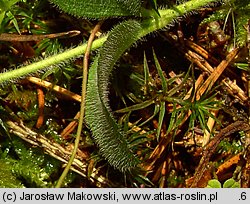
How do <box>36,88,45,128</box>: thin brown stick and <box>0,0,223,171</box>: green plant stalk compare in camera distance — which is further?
<box>36,88,45,128</box>: thin brown stick

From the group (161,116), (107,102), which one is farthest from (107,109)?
(161,116)

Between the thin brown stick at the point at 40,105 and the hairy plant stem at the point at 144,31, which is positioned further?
the thin brown stick at the point at 40,105

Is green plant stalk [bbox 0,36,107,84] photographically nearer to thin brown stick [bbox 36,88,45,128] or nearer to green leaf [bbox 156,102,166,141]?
thin brown stick [bbox 36,88,45,128]

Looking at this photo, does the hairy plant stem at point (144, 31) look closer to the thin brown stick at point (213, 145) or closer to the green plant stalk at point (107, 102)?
the green plant stalk at point (107, 102)

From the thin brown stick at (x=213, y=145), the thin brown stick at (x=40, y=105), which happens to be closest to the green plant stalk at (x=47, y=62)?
the thin brown stick at (x=40, y=105)

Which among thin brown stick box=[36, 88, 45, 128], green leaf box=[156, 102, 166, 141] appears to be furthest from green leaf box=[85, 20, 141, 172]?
thin brown stick box=[36, 88, 45, 128]

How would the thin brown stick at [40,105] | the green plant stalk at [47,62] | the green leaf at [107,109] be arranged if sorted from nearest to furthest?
the green leaf at [107,109], the green plant stalk at [47,62], the thin brown stick at [40,105]

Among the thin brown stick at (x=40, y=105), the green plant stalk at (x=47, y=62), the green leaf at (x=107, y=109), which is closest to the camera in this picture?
the green leaf at (x=107, y=109)
